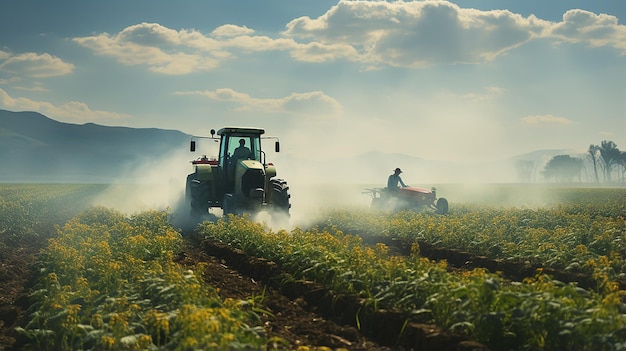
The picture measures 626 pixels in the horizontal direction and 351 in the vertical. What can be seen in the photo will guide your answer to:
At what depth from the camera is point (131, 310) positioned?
7.69 meters

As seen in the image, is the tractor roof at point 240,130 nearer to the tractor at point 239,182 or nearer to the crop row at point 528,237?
the tractor at point 239,182

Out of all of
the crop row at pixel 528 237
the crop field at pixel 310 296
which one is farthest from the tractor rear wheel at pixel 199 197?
the crop field at pixel 310 296

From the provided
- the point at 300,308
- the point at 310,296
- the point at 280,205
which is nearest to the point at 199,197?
the point at 280,205

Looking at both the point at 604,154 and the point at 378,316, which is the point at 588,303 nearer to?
the point at 378,316

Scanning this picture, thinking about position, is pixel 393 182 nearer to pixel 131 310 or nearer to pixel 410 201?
pixel 410 201

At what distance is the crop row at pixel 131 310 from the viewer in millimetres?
6150

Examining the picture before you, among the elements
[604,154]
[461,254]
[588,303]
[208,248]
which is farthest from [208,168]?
[604,154]

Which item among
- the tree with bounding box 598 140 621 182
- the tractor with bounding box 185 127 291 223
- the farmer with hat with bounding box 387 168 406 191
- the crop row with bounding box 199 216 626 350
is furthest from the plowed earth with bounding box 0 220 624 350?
the tree with bounding box 598 140 621 182

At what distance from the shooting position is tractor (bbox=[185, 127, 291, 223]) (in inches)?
832

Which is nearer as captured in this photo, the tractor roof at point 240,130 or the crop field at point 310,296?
the crop field at point 310,296

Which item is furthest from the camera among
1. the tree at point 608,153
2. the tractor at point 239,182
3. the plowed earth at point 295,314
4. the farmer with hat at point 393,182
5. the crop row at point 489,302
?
the tree at point 608,153

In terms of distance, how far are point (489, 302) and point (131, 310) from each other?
4.31 metres

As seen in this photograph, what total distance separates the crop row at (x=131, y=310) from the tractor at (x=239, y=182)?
8891 millimetres

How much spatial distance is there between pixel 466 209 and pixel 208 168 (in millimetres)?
13439
